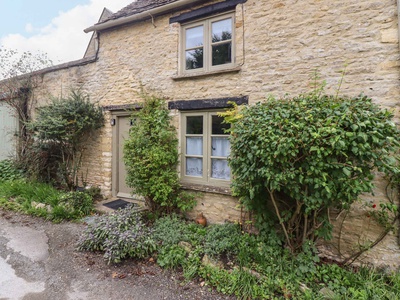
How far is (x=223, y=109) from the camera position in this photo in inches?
189

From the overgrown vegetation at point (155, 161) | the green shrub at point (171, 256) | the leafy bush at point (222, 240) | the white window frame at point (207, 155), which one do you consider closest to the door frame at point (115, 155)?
the overgrown vegetation at point (155, 161)

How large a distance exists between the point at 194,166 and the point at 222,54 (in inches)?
107

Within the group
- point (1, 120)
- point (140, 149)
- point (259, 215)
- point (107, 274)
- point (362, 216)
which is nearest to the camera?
point (107, 274)

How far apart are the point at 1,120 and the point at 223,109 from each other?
32.6ft

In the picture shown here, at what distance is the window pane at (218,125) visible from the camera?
4.90 m

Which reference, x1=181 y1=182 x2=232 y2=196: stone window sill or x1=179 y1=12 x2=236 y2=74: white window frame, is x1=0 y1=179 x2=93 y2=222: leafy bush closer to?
x1=181 y1=182 x2=232 y2=196: stone window sill

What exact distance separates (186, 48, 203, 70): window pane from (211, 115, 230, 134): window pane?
1.39 m

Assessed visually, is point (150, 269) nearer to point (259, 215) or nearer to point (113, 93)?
point (259, 215)

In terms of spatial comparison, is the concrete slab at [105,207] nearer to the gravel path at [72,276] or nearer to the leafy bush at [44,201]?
the leafy bush at [44,201]

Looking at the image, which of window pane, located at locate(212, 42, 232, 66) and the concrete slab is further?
the concrete slab

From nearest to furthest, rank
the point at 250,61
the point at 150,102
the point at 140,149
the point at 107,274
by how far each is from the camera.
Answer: the point at 107,274, the point at 250,61, the point at 140,149, the point at 150,102

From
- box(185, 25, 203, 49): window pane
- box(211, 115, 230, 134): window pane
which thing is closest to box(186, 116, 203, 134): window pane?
box(211, 115, 230, 134): window pane

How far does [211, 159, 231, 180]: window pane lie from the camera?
4.88 metres

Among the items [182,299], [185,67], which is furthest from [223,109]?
[182,299]
